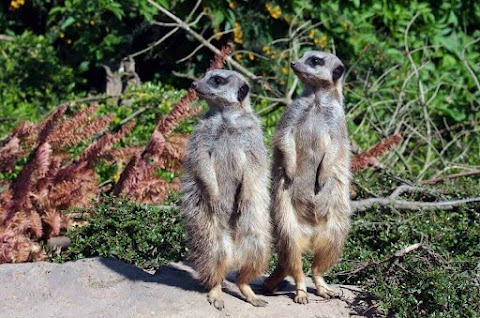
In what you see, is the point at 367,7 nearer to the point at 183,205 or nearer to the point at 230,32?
the point at 230,32

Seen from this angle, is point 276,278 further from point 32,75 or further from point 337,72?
point 32,75

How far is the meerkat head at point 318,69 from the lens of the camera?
5.27 metres

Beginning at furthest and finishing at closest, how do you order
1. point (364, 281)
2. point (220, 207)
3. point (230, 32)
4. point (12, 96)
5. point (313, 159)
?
point (230, 32), point (12, 96), point (364, 281), point (313, 159), point (220, 207)

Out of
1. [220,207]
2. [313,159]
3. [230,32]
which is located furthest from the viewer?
[230,32]

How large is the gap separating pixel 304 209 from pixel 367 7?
18.6 ft

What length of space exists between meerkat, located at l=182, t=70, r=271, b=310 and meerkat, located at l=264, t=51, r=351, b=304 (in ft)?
0.81

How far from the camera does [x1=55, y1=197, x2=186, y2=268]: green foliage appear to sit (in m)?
5.99

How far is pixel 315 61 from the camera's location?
5.29m

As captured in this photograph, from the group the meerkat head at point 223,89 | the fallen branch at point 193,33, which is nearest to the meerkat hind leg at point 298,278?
the meerkat head at point 223,89

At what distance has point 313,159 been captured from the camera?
5273 mm

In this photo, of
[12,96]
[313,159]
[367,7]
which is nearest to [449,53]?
[367,7]

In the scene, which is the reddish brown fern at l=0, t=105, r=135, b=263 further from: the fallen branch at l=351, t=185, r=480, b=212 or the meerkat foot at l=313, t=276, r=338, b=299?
the meerkat foot at l=313, t=276, r=338, b=299

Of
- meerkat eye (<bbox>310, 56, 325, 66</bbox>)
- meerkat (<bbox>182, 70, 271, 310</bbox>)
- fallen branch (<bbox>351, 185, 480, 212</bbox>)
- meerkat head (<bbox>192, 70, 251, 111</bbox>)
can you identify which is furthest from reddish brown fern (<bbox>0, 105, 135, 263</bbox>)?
meerkat eye (<bbox>310, 56, 325, 66</bbox>)

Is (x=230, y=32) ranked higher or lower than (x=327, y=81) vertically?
lower
